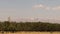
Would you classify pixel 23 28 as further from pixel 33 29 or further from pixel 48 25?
pixel 48 25

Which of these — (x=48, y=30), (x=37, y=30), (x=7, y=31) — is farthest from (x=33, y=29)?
(x=7, y=31)

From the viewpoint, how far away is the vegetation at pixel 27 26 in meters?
36.8

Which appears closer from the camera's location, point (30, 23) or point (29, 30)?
point (29, 30)

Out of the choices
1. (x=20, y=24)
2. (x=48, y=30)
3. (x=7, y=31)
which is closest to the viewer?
(x=7, y=31)

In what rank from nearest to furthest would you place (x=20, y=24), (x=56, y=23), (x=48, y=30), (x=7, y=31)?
(x=7, y=31) → (x=48, y=30) → (x=20, y=24) → (x=56, y=23)

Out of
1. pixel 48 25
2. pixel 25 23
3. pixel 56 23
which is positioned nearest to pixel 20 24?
pixel 25 23

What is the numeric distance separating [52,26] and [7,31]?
37.2ft

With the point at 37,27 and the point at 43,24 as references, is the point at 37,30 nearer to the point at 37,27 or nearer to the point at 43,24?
the point at 37,27

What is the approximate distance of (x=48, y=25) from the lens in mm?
41125

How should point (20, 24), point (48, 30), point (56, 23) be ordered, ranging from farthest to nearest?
point (56, 23), point (20, 24), point (48, 30)

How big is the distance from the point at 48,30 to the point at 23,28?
5.50 metres

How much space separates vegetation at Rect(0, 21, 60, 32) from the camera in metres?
36.8

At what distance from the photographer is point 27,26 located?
3916 cm

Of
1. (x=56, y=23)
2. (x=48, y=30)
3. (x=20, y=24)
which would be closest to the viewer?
(x=48, y=30)
